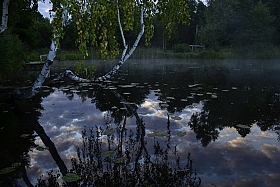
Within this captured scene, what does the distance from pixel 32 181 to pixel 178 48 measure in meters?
38.6

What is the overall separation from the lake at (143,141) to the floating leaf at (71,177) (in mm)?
79

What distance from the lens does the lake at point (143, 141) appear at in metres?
2.79

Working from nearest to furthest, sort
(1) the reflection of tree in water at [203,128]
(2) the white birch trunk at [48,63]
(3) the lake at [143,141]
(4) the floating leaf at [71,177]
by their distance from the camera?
(4) the floating leaf at [71,177], (3) the lake at [143,141], (1) the reflection of tree in water at [203,128], (2) the white birch trunk at [48,63]

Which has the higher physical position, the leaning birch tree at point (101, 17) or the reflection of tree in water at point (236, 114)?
the leaning birch tree at point (101, 17)

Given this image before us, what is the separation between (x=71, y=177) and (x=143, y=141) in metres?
1.48

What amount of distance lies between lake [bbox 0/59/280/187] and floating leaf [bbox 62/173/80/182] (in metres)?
0.08

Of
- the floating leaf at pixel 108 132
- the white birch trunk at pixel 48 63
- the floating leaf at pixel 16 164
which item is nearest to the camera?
the floating leaf at pixel 16 164

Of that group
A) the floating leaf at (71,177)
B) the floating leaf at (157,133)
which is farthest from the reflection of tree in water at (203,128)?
the floating leaf at (71,177)

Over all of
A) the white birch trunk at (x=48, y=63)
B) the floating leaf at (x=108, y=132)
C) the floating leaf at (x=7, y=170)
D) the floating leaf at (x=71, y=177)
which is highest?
the white birch trunk at (x=48, y=63)

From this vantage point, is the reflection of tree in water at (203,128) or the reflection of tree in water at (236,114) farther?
the reflection of tree in water at (236,114)

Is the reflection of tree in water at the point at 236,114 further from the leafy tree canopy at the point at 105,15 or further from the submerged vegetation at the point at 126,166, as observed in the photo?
the leafy tree canopy at the point at 105,15

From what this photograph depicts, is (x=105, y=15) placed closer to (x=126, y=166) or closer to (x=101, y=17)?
(x=101, y=17)

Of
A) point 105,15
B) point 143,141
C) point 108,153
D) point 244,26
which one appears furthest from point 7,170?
point 244,26

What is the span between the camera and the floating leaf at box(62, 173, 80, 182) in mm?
2596
